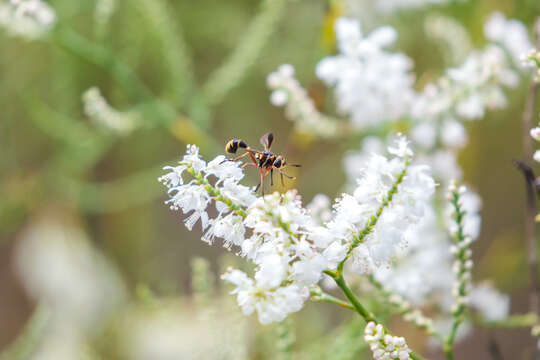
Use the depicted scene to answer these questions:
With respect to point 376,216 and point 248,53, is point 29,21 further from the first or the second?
point 376,216

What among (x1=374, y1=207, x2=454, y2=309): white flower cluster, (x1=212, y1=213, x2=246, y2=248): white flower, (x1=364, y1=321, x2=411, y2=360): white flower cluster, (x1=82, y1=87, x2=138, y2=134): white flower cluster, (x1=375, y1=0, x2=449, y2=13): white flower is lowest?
(x1=364, y1=321, x2=411, y2=360): white flower cluster

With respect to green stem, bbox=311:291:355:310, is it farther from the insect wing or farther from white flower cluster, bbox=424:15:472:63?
white flower cluster, bbox=424:15:472:63

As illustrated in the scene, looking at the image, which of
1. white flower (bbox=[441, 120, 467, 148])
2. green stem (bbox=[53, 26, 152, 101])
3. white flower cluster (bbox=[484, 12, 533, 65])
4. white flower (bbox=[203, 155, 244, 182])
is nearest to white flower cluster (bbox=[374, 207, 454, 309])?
white flower (bbox=[441, 120, 467, 148])

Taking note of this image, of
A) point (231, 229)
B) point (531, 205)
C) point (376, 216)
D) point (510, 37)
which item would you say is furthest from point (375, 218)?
point (510, 37)

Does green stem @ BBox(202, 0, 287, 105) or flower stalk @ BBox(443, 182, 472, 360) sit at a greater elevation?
green stem @ BBox(202, 0, 287, 105)

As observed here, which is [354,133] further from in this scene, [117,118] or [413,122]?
[117,118]

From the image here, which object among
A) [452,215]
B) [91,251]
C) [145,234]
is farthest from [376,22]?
[91,251]

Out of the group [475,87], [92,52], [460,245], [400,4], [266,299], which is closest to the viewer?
[266,299]
